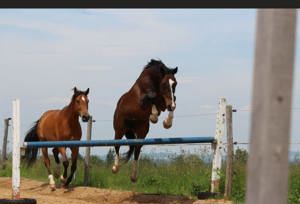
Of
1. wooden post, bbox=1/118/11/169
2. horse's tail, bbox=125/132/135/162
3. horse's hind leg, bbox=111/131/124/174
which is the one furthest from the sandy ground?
wooden post, bbox=1/118/11/169

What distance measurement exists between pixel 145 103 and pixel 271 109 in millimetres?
7689

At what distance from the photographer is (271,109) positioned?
1801 millimetres

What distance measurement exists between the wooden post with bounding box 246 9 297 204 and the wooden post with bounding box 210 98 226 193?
318 inches

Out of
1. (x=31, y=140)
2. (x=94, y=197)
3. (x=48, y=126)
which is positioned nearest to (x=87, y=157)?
(x=31, y=140)

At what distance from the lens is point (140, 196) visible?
10086mm

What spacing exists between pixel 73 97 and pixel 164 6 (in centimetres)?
990

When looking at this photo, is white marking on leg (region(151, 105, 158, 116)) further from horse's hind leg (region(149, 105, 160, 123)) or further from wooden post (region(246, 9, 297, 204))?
wooden post (region(246, 9, 297, 204))

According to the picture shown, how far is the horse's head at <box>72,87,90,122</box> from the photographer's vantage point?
38.0 ft

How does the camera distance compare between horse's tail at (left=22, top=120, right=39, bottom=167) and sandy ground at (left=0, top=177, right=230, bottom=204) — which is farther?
horse's tail at (left=22, top=120, right=39, bottom=167)

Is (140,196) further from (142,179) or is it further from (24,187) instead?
(24,187)

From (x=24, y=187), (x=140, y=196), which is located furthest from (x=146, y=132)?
(x=24, y=187)

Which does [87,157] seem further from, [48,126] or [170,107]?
[170,107]

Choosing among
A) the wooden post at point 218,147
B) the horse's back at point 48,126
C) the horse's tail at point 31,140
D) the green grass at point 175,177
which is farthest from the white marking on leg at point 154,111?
the horse's tail at point 31,140

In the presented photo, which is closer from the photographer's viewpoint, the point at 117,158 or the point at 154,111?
the point at 154,111
